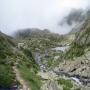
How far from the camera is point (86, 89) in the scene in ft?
564

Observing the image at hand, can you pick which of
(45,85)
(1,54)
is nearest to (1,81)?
(45,85)

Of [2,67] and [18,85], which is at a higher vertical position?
[2,67]

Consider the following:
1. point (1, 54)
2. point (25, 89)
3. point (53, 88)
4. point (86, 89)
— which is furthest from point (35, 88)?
point (86, 89)

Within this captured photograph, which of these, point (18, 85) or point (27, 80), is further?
point (27, 80)

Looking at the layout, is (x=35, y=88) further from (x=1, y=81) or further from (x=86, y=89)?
(x=86, y=89)

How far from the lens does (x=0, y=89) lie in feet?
278

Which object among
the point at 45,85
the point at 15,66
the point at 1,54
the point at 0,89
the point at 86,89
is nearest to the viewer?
the point at 0,89

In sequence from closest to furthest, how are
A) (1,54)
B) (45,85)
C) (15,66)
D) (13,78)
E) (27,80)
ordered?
(13,78) < (27,80) < (45,85) < (15,66) < (1,54)

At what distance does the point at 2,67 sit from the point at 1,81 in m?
15.8

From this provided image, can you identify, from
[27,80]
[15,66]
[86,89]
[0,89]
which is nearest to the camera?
[0,89]

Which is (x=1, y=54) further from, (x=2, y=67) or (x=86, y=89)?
(x=86, y=89)

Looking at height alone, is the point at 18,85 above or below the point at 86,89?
below

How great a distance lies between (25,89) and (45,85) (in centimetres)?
2010

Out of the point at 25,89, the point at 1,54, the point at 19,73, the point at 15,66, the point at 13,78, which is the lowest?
the point at 25,89
